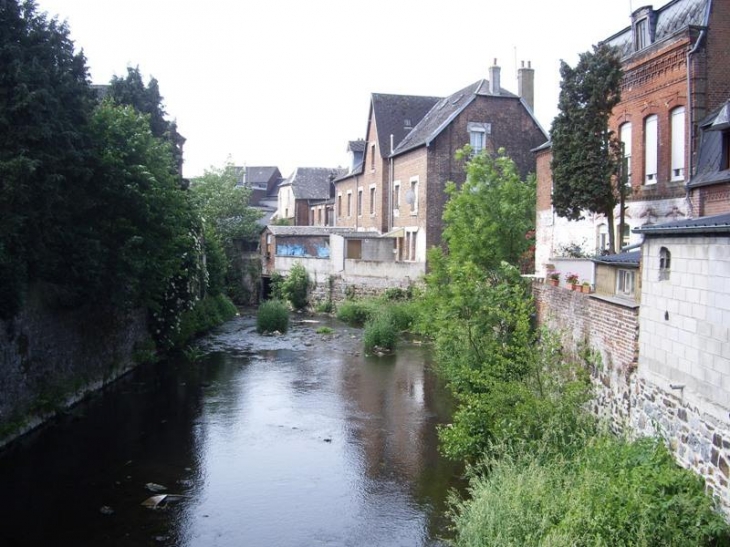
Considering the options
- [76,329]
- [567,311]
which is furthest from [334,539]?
[76,329]

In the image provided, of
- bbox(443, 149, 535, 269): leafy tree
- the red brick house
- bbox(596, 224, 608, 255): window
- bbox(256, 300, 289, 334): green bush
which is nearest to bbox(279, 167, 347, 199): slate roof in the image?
the red brick house

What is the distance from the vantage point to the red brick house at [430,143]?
108 feet

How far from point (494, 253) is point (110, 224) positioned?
477 inches

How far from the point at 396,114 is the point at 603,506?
3278 centimetres

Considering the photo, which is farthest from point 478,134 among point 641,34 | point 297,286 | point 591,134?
point 591,134

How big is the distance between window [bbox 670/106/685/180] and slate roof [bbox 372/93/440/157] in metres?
21.7

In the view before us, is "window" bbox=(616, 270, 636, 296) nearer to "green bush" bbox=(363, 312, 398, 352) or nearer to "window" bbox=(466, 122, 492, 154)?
"green bush" bbox=(363, 312, 398, 352)

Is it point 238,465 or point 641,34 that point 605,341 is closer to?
point 238,465

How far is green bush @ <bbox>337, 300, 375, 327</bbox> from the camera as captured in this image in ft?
109

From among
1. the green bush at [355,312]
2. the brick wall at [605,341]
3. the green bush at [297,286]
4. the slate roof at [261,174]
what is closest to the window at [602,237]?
the brick wall at [605,341]

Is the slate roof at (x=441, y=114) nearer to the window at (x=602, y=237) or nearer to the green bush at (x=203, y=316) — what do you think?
the green bush at (x=203, y=316)

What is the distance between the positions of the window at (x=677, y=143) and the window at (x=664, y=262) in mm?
8198

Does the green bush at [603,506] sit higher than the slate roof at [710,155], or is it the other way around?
the slate roof at [710,155]

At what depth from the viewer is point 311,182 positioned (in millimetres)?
58094
